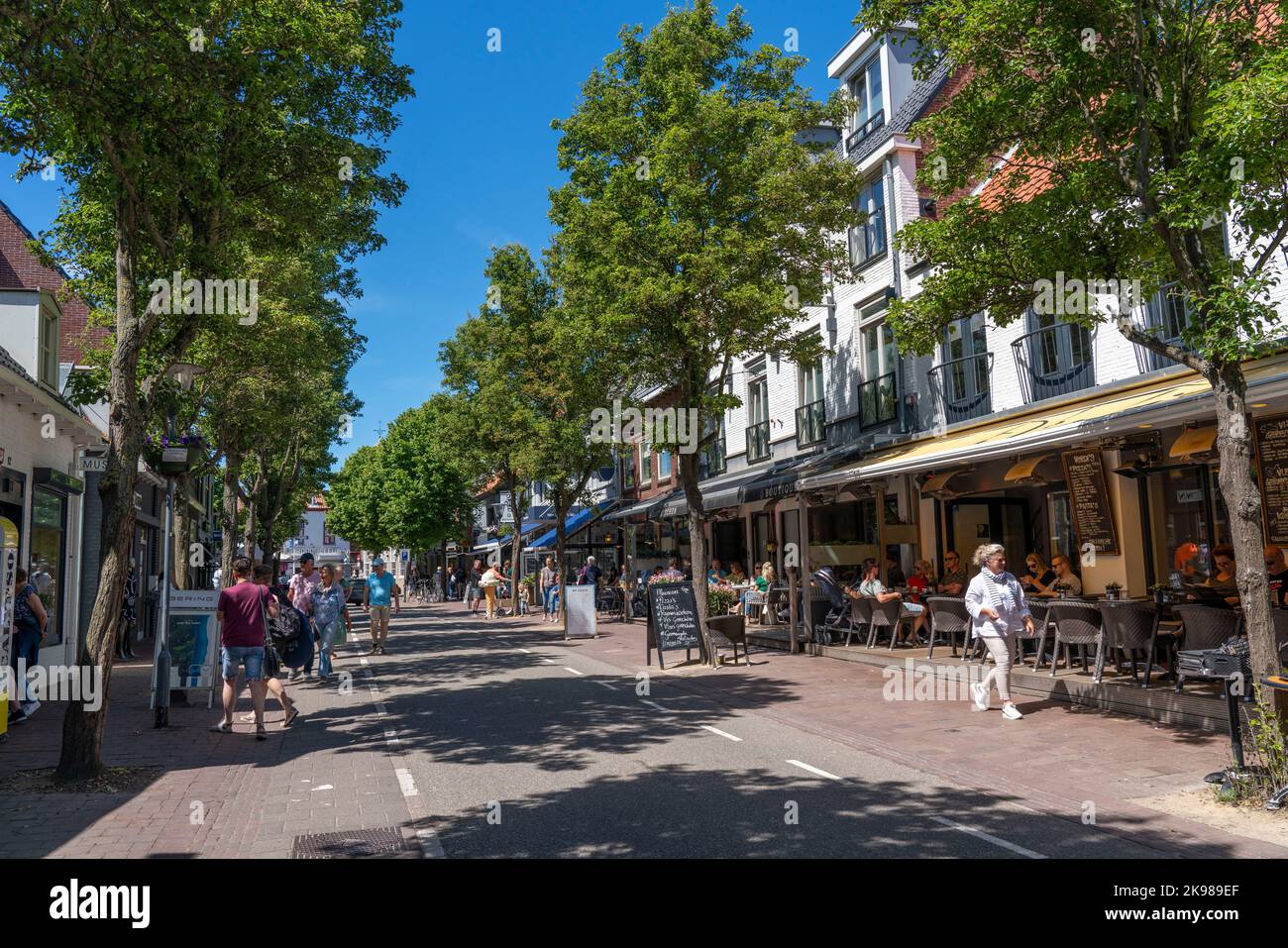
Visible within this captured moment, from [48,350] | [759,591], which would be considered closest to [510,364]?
[759,591]

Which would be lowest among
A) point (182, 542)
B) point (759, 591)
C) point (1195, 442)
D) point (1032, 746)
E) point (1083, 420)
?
point (1032, 746)

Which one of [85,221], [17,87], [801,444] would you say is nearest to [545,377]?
[801,444]

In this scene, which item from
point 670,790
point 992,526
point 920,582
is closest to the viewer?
point 670,790

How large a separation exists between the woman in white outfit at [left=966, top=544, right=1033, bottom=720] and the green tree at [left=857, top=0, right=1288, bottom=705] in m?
2.59

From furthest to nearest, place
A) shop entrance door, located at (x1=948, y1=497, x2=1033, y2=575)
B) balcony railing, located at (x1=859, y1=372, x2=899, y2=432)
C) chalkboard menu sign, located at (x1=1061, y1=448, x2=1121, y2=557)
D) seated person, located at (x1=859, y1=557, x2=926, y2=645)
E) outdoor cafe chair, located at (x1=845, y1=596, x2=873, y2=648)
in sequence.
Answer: balcony railing, located at (x1=859, y1=372, x2=899, y2=432) < shop entrance door, located at (x1=948, y1=497, x2=1033, y2=575) < outdoor cafe chair, located at (x1=845, y1=596, x2=873, y2=648) < seated person, located at (x1=859, y1=557, x2=926, y2=645) < chalkboard menu sign, located at (x1=1061, y1=448, x2=1121, y2=557)

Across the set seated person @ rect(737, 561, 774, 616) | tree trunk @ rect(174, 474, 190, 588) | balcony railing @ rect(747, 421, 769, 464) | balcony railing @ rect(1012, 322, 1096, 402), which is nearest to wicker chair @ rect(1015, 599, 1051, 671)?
balcony railing @ rect(1012, 322, 1096, 402)

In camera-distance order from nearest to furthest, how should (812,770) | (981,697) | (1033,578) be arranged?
(812,770) < (981,697) < (1033,578)

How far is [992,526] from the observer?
18422mm

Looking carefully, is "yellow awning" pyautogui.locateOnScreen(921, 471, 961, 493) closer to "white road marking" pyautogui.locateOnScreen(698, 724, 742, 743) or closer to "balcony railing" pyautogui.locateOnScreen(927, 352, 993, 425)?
"balcony railing" pyautogui.locateOnScreen(927, 352, 993, 425)

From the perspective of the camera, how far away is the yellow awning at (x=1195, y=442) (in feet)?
34.6

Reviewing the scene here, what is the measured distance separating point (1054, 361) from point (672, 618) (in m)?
7.66

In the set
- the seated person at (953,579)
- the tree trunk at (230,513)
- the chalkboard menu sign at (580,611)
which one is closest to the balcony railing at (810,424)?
the seated person at (953,579)

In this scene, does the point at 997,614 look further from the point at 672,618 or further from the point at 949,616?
the point at 672,618

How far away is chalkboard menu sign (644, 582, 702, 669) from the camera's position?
1508 centimetres
